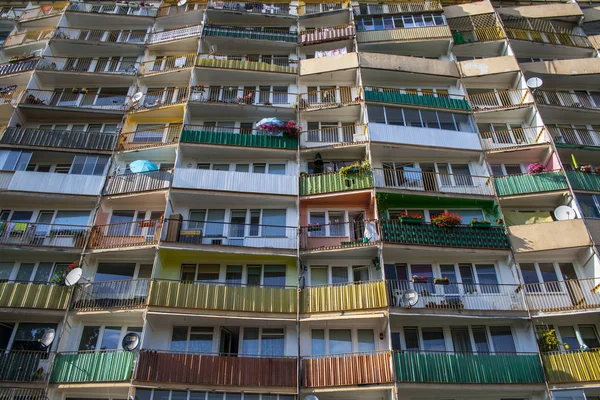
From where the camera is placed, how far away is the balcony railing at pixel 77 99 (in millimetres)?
28581

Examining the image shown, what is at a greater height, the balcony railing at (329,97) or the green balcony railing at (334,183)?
the balcony railing at (329,97)

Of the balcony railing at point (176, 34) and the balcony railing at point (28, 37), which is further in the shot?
the balcony railing at point (28, 37)

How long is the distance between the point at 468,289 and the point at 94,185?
57.3 feet

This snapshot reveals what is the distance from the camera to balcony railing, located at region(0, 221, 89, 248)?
22.9 meters

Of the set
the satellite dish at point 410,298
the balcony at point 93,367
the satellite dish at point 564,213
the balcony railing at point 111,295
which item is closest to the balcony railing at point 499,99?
the satellite dish at point 564,213

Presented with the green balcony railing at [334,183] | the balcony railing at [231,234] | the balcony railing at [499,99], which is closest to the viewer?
the balcony railing at [231,234]

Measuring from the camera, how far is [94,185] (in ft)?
80.3

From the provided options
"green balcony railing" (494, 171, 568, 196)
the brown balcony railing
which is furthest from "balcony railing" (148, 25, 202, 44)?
"green balcony railing" (494, 171, 568, 196)

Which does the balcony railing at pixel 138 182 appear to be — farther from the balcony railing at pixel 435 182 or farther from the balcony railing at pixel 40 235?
the balcony railing at pixel 435 182

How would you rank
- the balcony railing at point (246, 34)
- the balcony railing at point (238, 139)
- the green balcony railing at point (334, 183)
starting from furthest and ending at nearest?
the balcony railing at point (246, 34) → the balcony railing at point (238, 139) → the green balcony railing at point (334, 183)

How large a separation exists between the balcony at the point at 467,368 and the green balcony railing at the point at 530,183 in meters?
7.83

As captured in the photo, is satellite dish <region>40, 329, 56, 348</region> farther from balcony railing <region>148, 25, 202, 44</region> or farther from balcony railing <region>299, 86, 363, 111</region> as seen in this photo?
balcony railing <region>148, 25, 202, 44</region>

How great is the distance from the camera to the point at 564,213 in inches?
902

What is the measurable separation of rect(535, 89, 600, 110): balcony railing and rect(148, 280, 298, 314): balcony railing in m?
18.0
